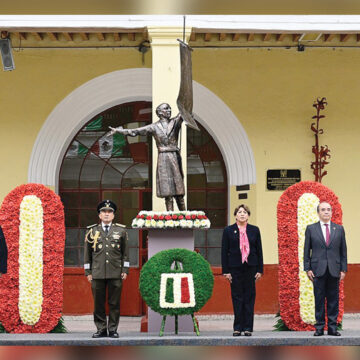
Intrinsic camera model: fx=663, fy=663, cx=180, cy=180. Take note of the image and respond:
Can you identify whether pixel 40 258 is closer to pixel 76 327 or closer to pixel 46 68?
pixel 76 327

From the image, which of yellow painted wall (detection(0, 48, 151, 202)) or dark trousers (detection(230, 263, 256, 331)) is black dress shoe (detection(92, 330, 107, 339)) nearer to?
dark trousers (detection(230, 263, 256, 331))

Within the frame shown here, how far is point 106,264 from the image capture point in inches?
301

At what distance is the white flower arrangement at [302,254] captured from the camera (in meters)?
8.48

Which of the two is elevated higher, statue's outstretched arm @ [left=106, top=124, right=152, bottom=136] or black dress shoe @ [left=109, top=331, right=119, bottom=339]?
statue's outstretched arm @ [left=106, top=124, right=152, bottom=136]

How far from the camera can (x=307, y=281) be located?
28.2 feet

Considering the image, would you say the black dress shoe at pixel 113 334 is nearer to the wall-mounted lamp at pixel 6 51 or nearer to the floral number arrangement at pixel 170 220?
the floral number arrangement at pixel 170 220

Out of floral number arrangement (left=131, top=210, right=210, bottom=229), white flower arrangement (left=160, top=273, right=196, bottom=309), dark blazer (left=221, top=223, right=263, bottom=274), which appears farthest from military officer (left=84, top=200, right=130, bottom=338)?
dark blazer (left=221, top=223, right=263, bottom=274)

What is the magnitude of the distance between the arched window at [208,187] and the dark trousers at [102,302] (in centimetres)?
404

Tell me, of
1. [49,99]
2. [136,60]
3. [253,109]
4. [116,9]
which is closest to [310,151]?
[253,109]

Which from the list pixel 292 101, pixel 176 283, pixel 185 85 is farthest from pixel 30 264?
pixel 292 101

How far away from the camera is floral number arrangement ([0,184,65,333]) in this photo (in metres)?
8.43

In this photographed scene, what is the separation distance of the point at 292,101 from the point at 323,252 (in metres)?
4.62

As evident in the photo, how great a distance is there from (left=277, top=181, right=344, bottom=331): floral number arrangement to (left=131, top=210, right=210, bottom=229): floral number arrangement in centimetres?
113

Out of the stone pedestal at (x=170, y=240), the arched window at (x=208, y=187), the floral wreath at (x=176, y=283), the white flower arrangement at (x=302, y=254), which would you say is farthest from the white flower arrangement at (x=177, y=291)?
the arched window at (x=208, y=187)
